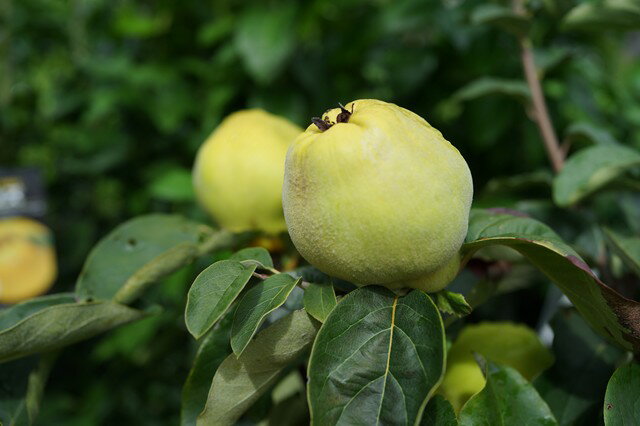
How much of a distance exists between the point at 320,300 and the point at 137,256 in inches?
8.6

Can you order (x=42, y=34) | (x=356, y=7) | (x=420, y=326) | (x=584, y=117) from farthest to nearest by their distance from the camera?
1. (x=42, y=34)
2. (x=356, y=7)
3. (x=584, y=117)
4. (x=420, y=326)

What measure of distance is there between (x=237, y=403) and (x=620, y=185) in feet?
1.40

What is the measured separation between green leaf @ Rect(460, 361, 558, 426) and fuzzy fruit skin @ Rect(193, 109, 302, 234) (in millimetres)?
240

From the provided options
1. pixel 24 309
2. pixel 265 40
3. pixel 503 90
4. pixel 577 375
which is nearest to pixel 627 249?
pixel 577 375

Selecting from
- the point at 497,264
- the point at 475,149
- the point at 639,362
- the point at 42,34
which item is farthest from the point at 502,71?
the point at 42,34

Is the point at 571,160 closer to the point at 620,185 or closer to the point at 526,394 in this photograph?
the point at 620,185

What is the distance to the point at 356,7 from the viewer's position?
113cm

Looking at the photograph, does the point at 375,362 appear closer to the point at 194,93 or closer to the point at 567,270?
the point at 567,270

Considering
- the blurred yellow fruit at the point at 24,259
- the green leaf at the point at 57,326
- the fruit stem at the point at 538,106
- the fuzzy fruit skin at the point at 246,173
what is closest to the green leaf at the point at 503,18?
the fruit stem at the point at 538,106

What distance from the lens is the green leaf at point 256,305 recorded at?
35cm

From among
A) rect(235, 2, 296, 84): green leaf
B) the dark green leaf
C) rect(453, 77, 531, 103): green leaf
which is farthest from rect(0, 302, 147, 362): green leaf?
rect(235, 2, 296, 84): green leaf

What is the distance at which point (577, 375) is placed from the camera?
48cm

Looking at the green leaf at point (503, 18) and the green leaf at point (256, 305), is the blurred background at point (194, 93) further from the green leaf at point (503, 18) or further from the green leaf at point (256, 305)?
the green leaf at point (256, 305)

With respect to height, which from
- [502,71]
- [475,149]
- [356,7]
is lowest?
[475,149]
